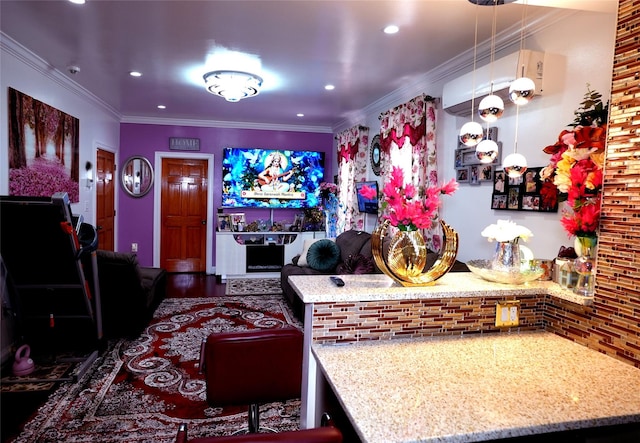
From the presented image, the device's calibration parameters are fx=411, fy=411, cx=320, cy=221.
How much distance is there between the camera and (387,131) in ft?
15.2

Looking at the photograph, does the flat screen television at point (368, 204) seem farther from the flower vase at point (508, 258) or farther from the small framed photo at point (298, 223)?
the flower vase at point (508, 258)

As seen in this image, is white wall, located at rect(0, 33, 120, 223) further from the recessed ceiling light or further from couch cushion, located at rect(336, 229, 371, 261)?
couch cushion, located at rect(336, 229, 371, 261)

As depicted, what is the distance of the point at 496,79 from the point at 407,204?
5.39 ft

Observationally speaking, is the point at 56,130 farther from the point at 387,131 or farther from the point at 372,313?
the point at 372,313

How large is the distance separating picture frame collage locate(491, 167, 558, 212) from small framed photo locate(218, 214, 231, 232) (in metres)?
4.55

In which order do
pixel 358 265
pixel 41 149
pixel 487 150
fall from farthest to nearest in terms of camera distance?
pixel 358 265, pixel 41 149, pixel 487 150

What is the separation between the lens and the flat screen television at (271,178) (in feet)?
22.5

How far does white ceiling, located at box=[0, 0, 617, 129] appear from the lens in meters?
2.62

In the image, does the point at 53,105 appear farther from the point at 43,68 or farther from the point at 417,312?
the point at 417,312

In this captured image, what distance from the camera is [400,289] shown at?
161 centimetres

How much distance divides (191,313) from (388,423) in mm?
3989

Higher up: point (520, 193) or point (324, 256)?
point (520, 193)

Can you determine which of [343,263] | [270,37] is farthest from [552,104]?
[343,263]

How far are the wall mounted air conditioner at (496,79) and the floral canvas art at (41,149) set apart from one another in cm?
360
